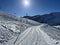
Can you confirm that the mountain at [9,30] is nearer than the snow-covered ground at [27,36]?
No

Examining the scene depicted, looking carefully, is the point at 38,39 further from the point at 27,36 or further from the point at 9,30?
the point at 9,30

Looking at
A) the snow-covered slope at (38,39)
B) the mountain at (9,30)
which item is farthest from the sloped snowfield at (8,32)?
the snow-covered slope at (38,39)

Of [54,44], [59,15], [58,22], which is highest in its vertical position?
[59,15]

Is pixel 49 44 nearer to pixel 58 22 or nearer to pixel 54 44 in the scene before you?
pixel 54 44

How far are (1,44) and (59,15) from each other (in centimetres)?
13546

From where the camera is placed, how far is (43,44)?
41.3 feet

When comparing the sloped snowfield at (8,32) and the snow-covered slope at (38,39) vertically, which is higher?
the sloped snowfield at (8,32)

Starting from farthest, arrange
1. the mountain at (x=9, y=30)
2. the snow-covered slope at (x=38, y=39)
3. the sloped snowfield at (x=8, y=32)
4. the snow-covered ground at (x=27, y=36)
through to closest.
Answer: the mountain at (x=9, y=30), the sloped snowfield at (x=8, y=32), the snow-covered ground at (x=27, y=36), the snow-covered slope at (x=38, y=39)

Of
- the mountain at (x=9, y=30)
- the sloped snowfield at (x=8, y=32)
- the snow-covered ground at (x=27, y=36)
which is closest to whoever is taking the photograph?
the snow-covered ground at (x=27, y=36)

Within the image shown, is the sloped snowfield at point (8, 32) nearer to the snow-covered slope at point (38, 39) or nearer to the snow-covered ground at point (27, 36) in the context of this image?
the snow-covered ground at point (27, 36)

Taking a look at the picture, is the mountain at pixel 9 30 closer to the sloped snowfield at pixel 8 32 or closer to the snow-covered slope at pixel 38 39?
the sloped snowfield at pixel 8 32

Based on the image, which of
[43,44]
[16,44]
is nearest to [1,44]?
[16,44]

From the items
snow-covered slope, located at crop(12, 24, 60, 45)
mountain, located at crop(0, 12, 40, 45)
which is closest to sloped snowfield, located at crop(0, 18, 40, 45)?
mountain, located at crop(0, 12, 40, 45)

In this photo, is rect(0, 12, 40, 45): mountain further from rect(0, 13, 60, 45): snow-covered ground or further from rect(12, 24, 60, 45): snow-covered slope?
rect(12, 24, 60, 45): snow-covered slope
